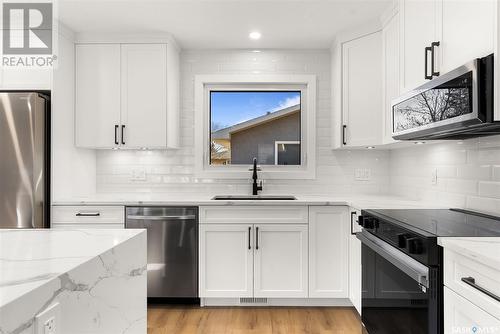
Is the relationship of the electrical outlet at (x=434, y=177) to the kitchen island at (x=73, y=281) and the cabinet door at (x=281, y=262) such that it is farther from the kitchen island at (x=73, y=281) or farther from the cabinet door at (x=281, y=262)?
the kitchen island at (x=73, y=281)

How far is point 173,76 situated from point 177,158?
2.54ft

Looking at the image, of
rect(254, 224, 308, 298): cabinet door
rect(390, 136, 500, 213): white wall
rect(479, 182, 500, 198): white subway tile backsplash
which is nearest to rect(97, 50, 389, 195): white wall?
rect(390, 136, 500, 213): white wall

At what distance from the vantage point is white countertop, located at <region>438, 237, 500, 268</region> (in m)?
1.04

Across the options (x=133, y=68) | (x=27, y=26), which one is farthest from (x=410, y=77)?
(x=27, y=26)

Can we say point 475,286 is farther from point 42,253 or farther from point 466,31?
point 42,253

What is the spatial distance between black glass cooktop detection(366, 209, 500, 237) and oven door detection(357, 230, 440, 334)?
0.13 metres

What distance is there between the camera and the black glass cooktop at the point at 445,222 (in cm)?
140

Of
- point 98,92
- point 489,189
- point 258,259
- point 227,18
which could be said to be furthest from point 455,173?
point 98,92

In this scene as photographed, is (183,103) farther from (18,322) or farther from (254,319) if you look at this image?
(18,322)

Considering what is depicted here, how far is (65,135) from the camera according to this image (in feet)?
9.45

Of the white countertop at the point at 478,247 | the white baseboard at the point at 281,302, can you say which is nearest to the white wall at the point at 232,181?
the white baseboard at the point at 281,302

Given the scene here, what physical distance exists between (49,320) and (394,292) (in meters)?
1.48

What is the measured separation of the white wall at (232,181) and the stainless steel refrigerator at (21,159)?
0.79 m

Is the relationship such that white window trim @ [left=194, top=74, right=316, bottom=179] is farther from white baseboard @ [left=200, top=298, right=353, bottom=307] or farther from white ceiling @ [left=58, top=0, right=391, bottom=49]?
white baseboard @ [left=200, top=298, right=353, bottom=307]
